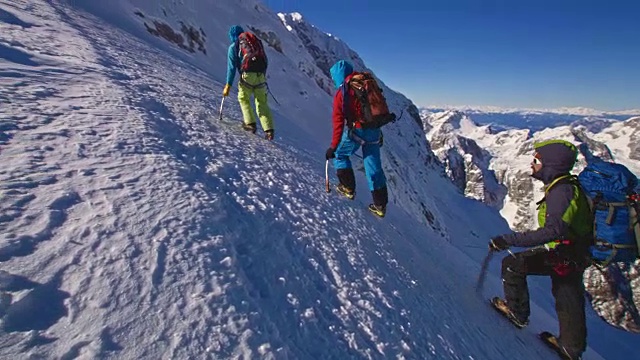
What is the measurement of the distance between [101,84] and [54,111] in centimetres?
198

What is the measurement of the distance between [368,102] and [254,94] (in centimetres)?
351

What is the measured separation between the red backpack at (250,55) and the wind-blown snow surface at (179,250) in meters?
1.60

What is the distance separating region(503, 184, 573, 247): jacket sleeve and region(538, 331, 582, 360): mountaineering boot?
2.20 meters

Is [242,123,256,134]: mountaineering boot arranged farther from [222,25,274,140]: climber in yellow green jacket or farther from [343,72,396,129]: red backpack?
[343,72,396,129]: red backpack

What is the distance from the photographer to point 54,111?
4.85m

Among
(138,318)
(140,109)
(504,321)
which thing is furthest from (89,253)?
(504,321)

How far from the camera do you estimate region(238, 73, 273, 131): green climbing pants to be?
25.8ft

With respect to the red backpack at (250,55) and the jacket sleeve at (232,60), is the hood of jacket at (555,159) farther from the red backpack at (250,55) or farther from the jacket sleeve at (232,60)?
the jacket sleeve at (232,60)

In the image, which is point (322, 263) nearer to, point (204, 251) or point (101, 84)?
point (204, 251)

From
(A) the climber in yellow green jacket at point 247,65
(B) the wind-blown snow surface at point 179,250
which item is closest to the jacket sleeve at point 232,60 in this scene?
(A) the climber in yellow green jacket at point 247,65

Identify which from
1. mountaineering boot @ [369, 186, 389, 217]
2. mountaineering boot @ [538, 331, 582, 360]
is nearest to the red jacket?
mountaineering boot @ [369, 186, 389, 217]

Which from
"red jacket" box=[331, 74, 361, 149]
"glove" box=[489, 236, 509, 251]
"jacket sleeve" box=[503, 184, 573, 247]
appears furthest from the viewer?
"red jacket" box=[331, 74, 361, 149]

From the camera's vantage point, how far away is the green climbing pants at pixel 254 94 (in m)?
7.87

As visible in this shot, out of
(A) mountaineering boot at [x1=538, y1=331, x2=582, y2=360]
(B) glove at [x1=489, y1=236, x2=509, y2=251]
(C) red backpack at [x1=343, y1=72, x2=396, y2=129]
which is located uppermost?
(C) red backpack at [x1=343, y1=72, x2=396, y2=129]
